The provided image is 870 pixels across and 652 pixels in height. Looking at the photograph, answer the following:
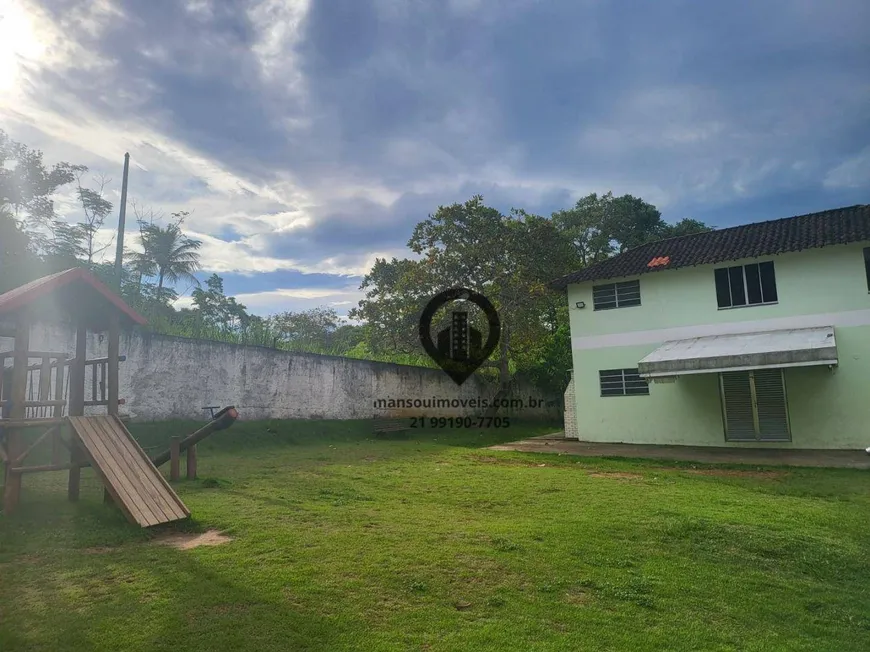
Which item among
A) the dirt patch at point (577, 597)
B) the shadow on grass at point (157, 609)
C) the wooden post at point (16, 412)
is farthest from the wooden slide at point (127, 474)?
the dirt patch at point (577, 597)

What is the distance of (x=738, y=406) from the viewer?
13.1 metres

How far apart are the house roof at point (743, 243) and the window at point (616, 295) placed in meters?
0.43

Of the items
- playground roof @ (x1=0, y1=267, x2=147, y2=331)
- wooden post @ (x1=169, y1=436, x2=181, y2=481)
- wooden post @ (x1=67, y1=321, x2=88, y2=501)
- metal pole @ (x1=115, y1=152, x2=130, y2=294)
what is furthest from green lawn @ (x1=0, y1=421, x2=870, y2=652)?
metal pole @ (x1=115, y1=152, x2=130, y2=294)

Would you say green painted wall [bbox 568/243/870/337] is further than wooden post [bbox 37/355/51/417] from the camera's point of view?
Yes

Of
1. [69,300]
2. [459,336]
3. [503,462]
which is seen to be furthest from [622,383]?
[69,300]

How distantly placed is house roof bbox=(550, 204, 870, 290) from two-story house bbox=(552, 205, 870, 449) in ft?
0.13

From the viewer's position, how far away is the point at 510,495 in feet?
24.3

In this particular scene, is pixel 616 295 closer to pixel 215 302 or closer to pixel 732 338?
pixel 732 338

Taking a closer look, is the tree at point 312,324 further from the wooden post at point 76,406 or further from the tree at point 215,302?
the wooden post at point 76,406

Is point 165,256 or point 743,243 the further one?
point 165,256

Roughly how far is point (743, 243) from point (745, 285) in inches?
43.8

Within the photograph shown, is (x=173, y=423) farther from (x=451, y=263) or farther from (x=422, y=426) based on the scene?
(x=451, y=263)

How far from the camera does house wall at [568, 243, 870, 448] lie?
11.9m

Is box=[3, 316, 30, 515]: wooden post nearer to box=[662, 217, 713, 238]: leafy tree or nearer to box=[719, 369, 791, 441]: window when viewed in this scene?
box=[719, 369, 791, 441]: window
